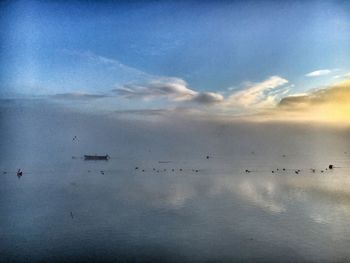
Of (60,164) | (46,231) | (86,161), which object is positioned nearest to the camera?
(46,231)

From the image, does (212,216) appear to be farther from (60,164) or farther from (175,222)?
(60,164)

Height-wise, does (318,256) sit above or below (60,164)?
below

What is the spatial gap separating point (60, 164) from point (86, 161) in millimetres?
2274

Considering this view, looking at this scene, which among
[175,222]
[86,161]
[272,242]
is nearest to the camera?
[272,242]

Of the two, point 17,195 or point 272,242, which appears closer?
point 272,242

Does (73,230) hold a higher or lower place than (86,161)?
lower

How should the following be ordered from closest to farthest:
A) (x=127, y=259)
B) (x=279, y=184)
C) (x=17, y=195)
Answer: (x=127, y=259) < (x=17, y=195) < (x=279, y=184)

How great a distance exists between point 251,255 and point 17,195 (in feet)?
25.1

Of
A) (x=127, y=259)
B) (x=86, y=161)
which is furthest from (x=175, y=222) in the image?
(x=86, y=161)

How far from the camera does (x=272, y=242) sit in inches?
247

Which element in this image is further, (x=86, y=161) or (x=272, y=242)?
(x=86, y=161)

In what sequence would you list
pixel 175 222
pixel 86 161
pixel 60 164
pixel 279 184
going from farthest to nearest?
1. pixel 86 161
2. pixel 60 164
3. pixel 279 184
4. pixel 175 222

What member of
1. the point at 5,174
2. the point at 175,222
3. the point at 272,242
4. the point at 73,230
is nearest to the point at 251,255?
the point at 272,242

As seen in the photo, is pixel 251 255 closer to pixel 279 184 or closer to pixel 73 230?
pixel 73 230
